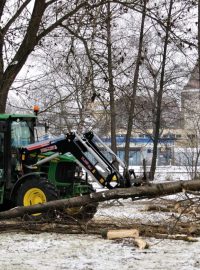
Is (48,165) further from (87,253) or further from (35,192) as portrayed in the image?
(87,253)

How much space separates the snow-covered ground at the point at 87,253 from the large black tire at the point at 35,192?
1.16 meters

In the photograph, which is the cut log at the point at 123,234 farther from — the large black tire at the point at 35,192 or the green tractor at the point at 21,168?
the green tractor at the point at 21,168

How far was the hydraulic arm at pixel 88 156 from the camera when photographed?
10359mm

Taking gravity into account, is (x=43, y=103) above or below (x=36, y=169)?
above

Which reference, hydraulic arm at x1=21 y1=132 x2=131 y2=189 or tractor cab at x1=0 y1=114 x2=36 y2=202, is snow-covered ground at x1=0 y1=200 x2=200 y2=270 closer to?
hydraulic arm at x1=21 y1=132 x2=131 y2=189

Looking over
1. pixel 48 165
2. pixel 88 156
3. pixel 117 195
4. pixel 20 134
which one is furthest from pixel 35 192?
pixel 117 195

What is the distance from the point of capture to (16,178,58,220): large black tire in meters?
10.2

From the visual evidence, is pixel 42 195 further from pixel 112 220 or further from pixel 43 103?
pixel 43 103

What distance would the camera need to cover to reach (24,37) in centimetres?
1606

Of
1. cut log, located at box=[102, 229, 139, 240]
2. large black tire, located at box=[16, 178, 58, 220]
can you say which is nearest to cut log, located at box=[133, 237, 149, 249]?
cut log, located at box=[102, 229, 139, 240]

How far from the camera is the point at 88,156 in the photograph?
10672 mm

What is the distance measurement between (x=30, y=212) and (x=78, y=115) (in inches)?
673

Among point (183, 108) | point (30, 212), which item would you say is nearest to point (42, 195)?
point (30, 212)

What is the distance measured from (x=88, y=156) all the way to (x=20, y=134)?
1.85 m
